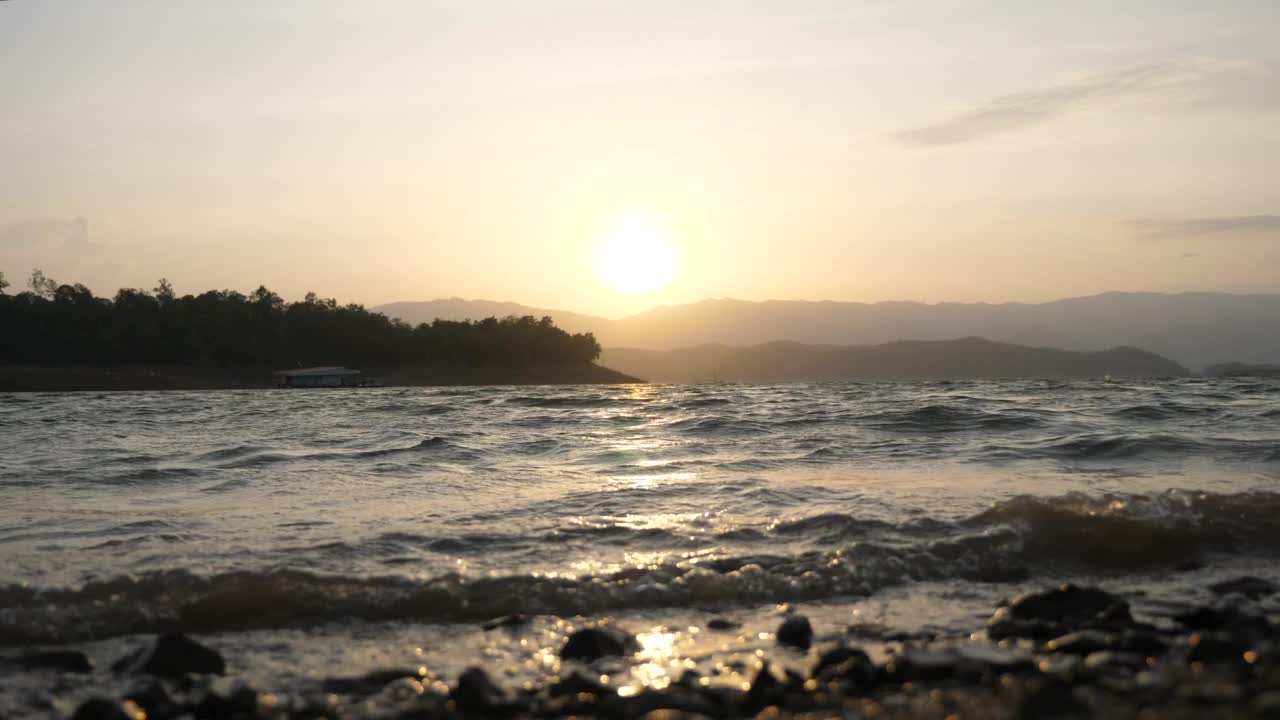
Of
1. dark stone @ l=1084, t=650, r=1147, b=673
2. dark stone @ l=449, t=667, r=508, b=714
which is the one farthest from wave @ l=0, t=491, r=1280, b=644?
dark stone @ l=1084, t=650, r=1147, b=673

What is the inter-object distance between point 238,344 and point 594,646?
132 meters

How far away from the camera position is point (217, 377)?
392 feet

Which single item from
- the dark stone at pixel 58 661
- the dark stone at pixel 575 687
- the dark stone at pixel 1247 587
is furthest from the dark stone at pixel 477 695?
the dark stone at pixel 1247 587

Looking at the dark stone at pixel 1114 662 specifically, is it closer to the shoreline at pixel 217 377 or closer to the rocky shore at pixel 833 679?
the rocky shore at pixel 833 679

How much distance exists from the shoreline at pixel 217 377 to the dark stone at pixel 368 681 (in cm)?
10863

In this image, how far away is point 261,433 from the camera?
23.7m

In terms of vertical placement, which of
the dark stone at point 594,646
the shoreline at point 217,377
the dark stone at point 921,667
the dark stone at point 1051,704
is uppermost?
the dark stone at point 1051,704

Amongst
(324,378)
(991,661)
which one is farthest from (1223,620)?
(324,378)

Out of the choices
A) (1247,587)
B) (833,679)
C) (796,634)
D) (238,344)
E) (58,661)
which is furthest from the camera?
(238,344)

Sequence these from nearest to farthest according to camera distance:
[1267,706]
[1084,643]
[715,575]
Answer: [1267,706], [1084,643], [715,575]

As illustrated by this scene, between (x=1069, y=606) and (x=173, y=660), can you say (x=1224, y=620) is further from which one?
(x=173, y=660)

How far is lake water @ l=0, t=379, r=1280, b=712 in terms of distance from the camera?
6.81 metres

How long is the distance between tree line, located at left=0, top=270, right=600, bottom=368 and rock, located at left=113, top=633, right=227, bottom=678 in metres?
124

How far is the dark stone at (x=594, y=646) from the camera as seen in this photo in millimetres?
5742
